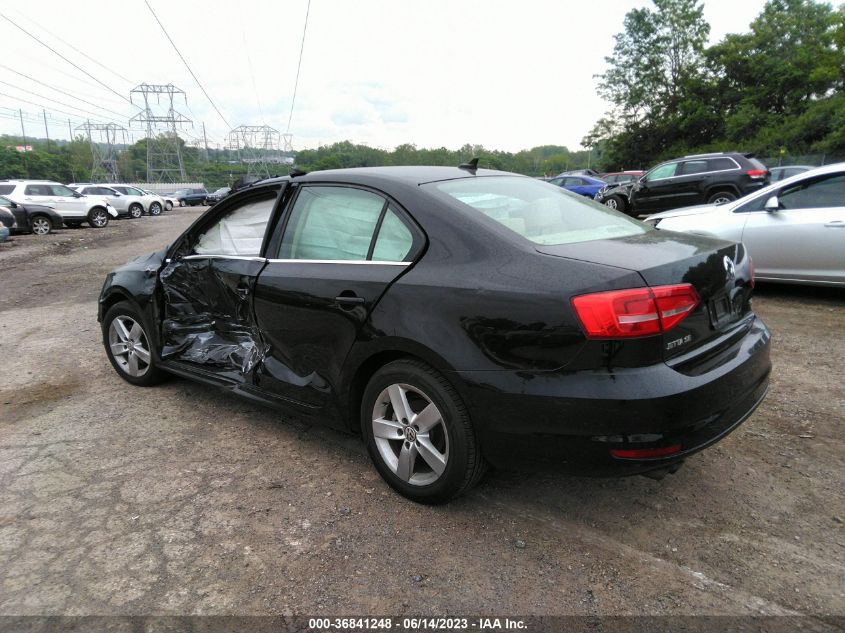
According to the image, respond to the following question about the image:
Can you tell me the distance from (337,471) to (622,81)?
162 feet

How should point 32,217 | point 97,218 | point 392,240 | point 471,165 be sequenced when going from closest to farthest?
point 392,240, point 471,165, point 32,217, point 97,218

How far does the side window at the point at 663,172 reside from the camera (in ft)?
45.6

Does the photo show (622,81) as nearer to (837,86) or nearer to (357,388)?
(837,86)

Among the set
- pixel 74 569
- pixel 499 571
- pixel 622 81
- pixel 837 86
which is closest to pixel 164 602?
pixel 74 569

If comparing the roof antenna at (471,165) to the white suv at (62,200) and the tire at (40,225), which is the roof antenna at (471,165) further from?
the white suv at (62,200)

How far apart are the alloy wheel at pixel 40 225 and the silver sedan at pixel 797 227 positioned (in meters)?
20.0

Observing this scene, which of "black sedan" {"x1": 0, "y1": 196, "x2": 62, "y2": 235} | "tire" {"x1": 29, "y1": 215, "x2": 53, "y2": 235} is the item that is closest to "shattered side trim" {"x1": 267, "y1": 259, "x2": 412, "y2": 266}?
"black sedan" {"x1": 0, "y1": 196, "x2": 62, "y2": 235}

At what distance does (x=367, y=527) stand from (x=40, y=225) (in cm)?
2085

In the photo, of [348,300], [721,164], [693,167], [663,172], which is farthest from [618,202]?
[348,300]

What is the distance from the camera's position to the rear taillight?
2.13 meters

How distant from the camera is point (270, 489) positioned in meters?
2.98

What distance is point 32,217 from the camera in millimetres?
18406

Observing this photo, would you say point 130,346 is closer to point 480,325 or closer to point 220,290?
point 220,290

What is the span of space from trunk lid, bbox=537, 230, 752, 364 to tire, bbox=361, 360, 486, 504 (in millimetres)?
795
